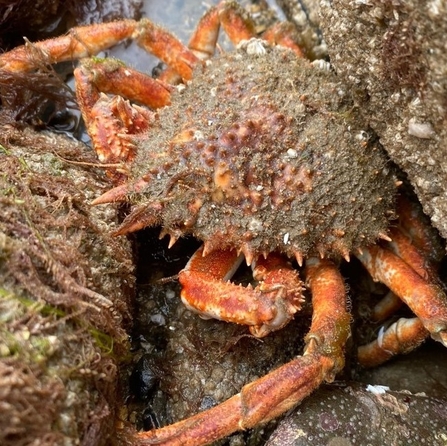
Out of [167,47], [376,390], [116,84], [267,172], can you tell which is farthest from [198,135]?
[376,390]

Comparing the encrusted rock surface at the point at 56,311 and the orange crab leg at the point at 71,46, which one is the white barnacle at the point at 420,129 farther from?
the orange crab leg at the point at 71,46

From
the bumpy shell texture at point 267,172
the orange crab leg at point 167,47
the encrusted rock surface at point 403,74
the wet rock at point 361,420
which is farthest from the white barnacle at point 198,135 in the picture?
the wet rock at point 361,420

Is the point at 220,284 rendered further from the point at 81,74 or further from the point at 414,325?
the point at 81,74

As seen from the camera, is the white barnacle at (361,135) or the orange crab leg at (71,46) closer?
the white barnacle at (361,135)

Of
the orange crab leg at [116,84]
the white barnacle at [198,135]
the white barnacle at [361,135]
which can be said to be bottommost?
the orange crab leg at [116,84]

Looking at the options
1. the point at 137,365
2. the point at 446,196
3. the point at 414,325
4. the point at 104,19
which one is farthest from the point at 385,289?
the point at 104,19

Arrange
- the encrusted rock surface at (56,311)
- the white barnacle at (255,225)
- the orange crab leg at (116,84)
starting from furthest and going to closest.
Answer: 1. the orange crab leg at (116,84)
2. the white barnacle at (255,225)
3. the encrusted rock surface at (56,311)

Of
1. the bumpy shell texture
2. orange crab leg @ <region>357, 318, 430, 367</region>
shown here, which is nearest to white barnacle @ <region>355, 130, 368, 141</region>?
the bumpy shell texture
